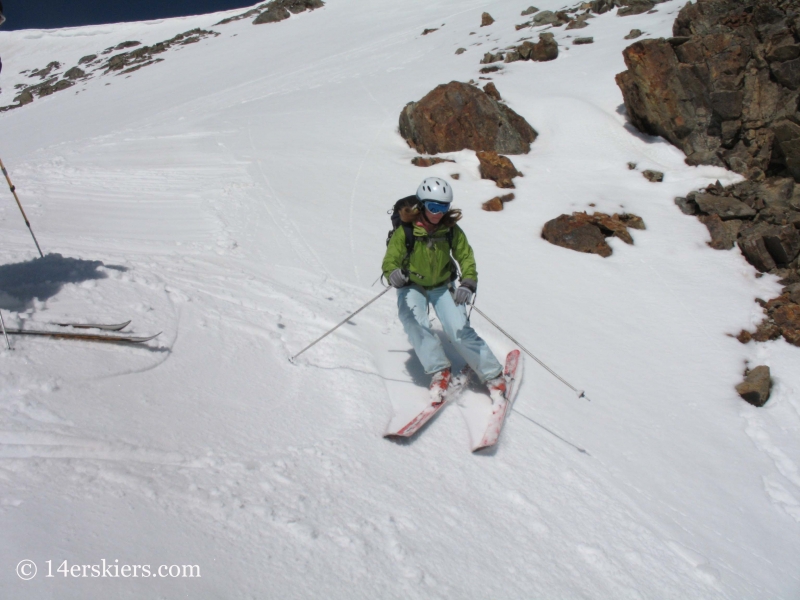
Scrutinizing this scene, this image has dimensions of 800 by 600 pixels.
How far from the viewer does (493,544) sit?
3393mm

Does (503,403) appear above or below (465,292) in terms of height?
below

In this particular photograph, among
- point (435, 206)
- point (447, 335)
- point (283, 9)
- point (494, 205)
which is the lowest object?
point (494, 205)

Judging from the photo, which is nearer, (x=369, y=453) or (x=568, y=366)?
(x=369, y=453)

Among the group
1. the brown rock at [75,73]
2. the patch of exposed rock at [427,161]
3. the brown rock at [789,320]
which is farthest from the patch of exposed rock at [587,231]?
the brown rock at [75,73]

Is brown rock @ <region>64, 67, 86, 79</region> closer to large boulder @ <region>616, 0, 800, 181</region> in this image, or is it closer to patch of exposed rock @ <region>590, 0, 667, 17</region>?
patch of exposed rock @ <region>590, 0, 667, 17</region>

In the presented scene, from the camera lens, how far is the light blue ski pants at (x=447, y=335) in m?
4.91

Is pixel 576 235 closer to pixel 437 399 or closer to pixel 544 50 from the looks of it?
pixel 437 399

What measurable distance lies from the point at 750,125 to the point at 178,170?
44.2ft

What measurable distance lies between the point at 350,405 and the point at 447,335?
1113 millimetres

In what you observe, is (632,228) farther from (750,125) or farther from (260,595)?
(260,595)

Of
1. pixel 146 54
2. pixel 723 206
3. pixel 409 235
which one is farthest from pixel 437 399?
pixel 146 54

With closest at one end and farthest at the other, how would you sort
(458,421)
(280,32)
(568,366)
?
(458,421)
(568,366)
(280,32)

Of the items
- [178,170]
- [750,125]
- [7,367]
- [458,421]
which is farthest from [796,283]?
[178,170]

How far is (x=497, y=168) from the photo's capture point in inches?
512
